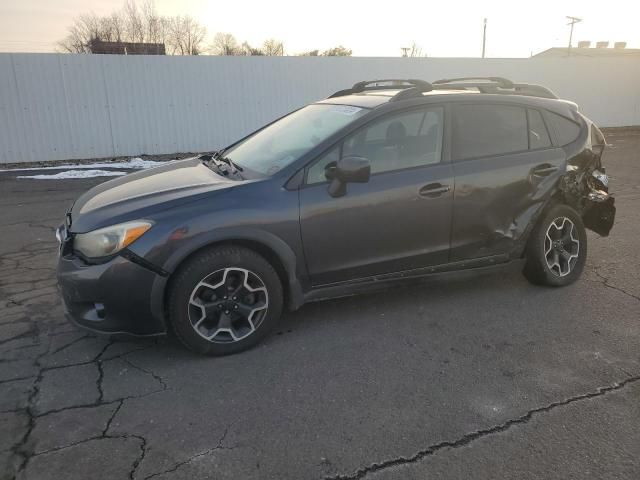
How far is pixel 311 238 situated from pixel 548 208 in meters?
2.21

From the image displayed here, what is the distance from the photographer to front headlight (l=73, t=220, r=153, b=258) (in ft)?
10.4

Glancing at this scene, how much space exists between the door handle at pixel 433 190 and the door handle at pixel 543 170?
0.91m

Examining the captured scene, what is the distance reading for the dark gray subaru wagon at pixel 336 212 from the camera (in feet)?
10.6

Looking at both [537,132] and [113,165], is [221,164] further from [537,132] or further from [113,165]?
[113,165]

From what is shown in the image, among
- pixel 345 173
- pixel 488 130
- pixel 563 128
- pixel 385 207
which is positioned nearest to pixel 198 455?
pixel 345 173

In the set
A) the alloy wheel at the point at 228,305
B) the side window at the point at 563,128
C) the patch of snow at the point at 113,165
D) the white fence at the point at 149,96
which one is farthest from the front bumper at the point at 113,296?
the white fence at the point at 149,96

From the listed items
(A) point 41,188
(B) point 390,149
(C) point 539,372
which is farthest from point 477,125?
(A) point 41,188

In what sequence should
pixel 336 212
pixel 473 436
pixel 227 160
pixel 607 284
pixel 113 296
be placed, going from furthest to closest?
pixel 607 284 < pixel 227 160 < pixel 336 212 < pixel 113 296 < pixel 473 436

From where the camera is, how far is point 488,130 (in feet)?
13.9

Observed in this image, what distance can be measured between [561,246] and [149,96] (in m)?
11.7

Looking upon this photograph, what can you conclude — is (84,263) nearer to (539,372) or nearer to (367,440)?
(367,440)

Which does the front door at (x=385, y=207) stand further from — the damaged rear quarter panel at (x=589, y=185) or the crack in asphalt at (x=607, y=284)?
the crack in asphalt at (x=607, y=284)

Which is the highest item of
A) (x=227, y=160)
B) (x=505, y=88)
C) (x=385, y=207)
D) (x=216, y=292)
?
(x=505, y=88)

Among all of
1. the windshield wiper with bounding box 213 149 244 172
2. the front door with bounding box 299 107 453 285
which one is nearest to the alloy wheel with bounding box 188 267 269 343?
the front door with bounding box 299 107 453 285
